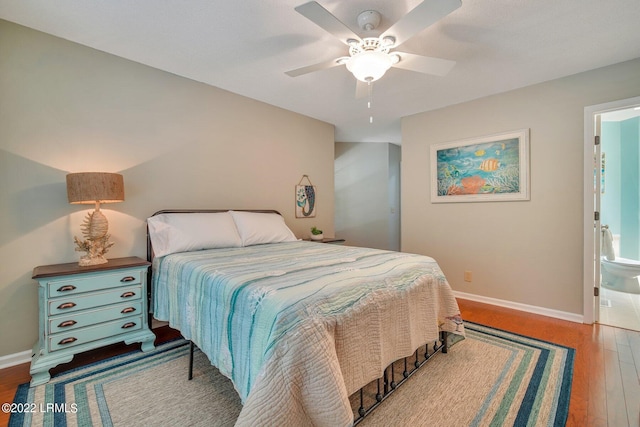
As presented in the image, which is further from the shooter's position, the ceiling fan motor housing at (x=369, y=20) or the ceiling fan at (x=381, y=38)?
the ceiling fan motor housing at (x=369, y=20)

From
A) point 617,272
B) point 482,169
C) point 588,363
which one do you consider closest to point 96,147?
point 482,169

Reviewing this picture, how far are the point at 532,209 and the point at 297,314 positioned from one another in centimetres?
308

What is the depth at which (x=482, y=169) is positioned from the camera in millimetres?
3340

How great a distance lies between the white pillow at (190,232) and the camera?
2.37 meters

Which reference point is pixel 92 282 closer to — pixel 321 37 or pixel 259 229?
pixel 259 229

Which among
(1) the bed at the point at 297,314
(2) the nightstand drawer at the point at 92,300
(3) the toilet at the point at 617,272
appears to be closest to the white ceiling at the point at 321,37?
(1) the bed at the point at 297,314

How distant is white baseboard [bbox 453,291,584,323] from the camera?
110 inches

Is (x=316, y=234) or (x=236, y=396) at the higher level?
(x=316, y=234)

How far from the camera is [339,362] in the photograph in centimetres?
126

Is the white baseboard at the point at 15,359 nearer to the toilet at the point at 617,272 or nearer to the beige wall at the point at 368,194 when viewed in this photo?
the beige wall at the point at 368,194

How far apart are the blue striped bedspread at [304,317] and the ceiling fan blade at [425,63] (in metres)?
1.37

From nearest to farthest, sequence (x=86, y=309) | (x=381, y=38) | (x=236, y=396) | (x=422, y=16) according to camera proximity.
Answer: (x=422, y=16) < (x=236, y=396) < (x=381, y=38) < (x=86, y=309)

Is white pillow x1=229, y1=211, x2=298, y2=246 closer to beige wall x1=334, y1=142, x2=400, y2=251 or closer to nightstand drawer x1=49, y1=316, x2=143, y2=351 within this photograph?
nightstand drawer x1=49, y1=316, x2=143, y2=351

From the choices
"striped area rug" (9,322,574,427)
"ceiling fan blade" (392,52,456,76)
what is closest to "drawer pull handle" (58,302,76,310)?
"striped area rug" (9,322,574,427)
